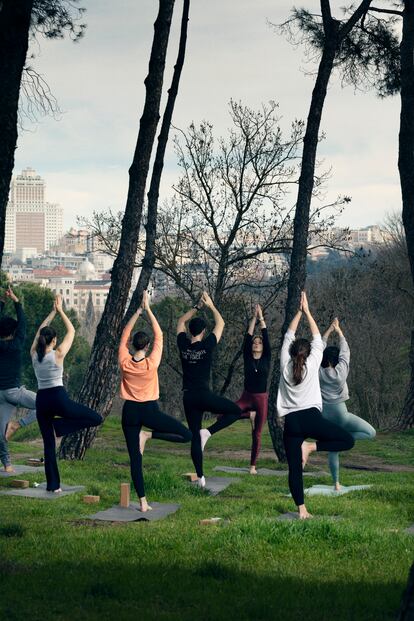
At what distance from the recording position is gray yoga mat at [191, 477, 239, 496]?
12219mm

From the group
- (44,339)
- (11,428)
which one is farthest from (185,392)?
(11,428)

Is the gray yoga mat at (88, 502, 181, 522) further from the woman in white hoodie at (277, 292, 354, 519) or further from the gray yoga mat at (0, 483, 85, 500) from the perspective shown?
the woman in white hoodie at (277, 292, 354, 519)

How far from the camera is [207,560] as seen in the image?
766 centimetres

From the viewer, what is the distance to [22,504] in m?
10.4

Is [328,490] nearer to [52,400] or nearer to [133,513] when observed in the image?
[133,513]

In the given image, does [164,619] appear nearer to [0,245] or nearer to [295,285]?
[0,245]

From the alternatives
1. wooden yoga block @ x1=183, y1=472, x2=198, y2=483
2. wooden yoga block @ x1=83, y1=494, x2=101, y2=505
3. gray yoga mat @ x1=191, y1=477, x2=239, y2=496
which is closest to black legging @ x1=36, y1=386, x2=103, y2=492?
wooden yoga block @ x1=83, y1=494, x2=101, y2=505

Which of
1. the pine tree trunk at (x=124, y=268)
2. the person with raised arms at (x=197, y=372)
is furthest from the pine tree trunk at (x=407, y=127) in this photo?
the person with raised arms at (x=197, y=372)

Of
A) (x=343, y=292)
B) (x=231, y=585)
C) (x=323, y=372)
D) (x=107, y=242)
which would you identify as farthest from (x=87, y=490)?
(x=343, y=292)

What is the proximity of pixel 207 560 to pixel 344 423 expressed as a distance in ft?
16.0

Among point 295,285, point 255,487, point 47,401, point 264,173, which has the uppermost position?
point 264,173

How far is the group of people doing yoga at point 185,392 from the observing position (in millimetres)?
9766

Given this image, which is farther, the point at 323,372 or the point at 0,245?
the point at 323,372

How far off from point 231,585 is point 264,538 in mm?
1365
